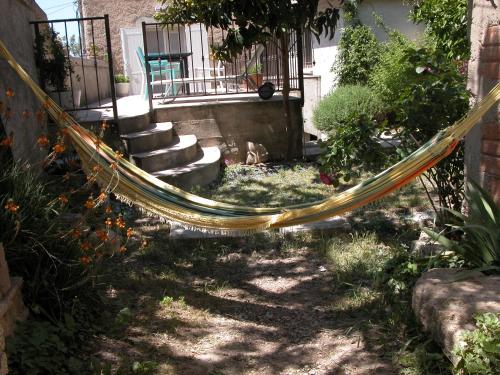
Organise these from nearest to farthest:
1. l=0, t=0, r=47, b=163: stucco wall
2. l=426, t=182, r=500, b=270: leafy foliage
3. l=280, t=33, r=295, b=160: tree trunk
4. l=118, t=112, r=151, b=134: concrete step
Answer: l=426, t=182, r=500, b=270: leafy foliage, l=0, t=0, r=47, b=163: stucco wall, l=118, t=112, r=151, b=134: concrete step, l=280, t=33, r=295, b=160: tree trunk

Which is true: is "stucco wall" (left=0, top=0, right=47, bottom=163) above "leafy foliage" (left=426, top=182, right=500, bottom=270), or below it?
above

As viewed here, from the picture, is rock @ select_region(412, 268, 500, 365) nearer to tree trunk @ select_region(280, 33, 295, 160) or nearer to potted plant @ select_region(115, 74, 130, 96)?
tree trunk @ select_region(280, 33, 295, 160)

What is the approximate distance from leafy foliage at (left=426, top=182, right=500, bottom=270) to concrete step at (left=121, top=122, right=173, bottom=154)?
3.55 meters

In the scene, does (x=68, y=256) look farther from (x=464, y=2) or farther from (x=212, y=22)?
(x=464, y=2)

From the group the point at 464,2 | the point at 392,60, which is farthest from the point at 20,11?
the point at 392,60

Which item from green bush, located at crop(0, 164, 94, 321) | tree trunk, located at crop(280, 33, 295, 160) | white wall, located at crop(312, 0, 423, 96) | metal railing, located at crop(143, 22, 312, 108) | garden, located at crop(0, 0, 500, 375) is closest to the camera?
garden, located at crop(0, 0, 500, 375)

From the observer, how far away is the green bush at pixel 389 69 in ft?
26.0

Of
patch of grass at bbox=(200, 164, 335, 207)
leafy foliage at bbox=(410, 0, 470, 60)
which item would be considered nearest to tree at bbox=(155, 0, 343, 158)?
leafy foliage at bbox=(410, 0, 470, 60)

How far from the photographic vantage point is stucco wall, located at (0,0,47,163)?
3.66 meters

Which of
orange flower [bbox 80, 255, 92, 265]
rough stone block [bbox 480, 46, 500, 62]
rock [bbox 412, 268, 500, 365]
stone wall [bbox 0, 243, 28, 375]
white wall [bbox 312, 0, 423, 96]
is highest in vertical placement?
white wall [bbox 312, 0, 423, 96]

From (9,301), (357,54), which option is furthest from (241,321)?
(357,54)

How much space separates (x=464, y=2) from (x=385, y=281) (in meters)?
3.36

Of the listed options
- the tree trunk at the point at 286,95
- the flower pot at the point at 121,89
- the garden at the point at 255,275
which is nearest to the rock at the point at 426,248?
the garden at the point at 255,275

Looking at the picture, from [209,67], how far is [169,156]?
699 centimetres
